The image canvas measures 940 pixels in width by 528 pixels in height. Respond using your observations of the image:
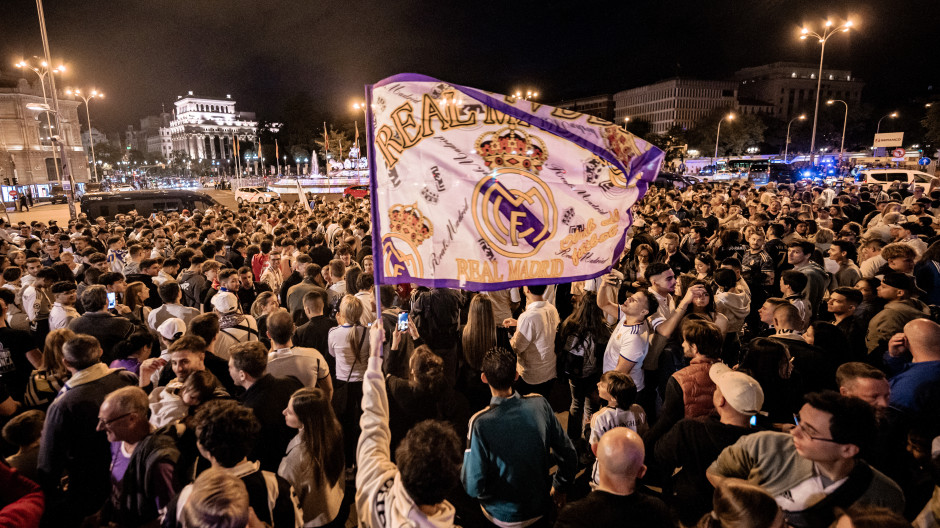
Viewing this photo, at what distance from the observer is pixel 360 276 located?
586 centimetres

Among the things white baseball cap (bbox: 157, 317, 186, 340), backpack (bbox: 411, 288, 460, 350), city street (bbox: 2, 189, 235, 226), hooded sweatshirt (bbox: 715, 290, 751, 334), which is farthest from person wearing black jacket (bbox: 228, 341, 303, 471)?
city street (bbox: 2, 189, 235, 226)

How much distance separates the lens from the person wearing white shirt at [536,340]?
4.69 m

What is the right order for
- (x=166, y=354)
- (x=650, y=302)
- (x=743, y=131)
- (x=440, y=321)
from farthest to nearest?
(x=743, y=131), (x=440, y=321), (x=650, y=302), (x=166, y=354)

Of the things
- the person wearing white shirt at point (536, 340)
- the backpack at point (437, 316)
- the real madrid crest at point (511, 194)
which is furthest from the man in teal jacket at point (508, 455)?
the backpack at point (437, 316)

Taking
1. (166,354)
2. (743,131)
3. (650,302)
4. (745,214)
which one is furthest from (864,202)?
(743,131)

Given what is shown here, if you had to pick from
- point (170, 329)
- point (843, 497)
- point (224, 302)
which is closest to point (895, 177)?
point (843, 497)

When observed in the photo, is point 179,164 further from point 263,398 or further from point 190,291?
point 263,398

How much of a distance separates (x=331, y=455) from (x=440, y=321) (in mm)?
2540

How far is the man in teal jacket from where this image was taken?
9.77 feet

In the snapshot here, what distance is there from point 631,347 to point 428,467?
8.70 feet

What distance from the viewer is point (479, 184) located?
313cm

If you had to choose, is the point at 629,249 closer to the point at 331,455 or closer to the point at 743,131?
the point at 331,455

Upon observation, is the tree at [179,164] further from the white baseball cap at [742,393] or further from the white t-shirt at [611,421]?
the white baseball cap at [742,393]
